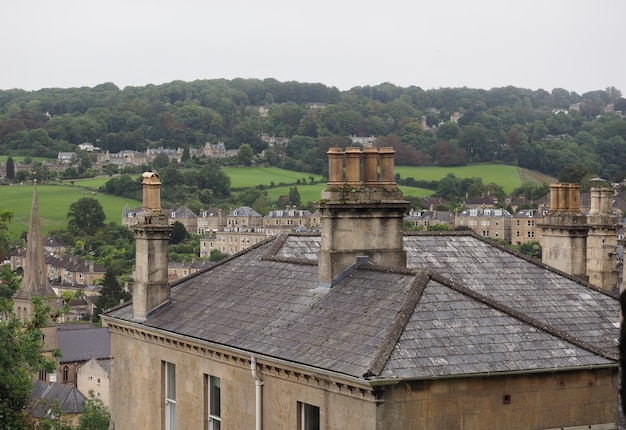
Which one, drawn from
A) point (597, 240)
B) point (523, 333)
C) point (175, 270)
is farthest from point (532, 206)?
point (523, 333)

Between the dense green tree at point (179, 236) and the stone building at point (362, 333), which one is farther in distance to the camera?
the dense green tree at point (179, 236)

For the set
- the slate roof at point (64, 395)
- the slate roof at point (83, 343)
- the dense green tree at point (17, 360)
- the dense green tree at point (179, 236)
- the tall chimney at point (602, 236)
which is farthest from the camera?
the dense green tree at point (179, 236)

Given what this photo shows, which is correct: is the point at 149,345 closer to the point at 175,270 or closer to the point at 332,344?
the point at 332,344

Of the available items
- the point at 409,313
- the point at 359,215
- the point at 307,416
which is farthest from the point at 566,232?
the point at 307,416

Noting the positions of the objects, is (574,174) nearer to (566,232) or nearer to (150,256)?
(566,232)

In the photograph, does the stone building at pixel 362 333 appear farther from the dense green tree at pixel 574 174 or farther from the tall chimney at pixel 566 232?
the dense green tree at pixel 574 174

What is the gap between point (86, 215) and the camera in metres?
197

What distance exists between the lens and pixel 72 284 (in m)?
171

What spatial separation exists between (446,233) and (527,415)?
6.01 m

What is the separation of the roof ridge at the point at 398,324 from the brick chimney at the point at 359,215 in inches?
78.9

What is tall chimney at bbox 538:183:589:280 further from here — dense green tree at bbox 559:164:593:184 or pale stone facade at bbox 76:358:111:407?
dense green tree at bbox 559:164:593:184

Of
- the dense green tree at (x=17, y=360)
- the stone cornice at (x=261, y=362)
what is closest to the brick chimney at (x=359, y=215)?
the stone cornice at (x=261, y=362)

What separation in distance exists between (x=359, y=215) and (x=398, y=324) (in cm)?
361

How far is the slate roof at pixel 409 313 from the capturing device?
1592 cm
